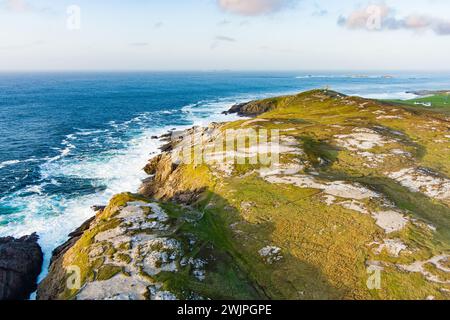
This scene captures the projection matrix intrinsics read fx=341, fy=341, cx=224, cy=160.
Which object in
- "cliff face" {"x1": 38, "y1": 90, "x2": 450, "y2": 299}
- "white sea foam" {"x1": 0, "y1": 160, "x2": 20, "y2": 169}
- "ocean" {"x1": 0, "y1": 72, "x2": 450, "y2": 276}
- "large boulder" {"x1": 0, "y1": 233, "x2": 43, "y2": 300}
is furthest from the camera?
"white sea foam" {"x1": 0, "y1": 160, "x2": 20, "y2": 169}

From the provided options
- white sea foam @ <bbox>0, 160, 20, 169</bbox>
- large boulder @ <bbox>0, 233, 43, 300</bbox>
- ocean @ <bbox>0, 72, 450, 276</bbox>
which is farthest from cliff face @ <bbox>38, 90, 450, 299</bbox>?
white sea foam @ <bbox>0, 160, 20, 169</bbox>

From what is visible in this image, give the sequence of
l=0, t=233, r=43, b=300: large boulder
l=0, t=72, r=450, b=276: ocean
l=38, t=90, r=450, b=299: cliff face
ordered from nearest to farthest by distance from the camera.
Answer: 1. l=38, t=90, r=450, b=299: cliff face
2. l=0, t=233, r=43, b=300: large boulder
3. l=0, t=72, r=450, b=276: ocean

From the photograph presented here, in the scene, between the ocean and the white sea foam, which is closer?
the ocean

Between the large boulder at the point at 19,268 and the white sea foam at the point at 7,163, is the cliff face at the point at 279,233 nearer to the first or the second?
the large boulder at the point at 19,268

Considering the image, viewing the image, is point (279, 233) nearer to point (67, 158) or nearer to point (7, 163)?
point (67, 158)

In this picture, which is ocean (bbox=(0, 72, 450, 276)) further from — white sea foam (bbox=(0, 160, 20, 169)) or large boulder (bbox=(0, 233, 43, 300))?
large boulder (bbox=(0, 233, 43, 300))

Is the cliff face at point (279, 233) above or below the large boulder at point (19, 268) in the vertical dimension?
above

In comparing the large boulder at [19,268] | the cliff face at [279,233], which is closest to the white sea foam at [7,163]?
the large boulder at [19,268]
